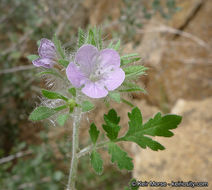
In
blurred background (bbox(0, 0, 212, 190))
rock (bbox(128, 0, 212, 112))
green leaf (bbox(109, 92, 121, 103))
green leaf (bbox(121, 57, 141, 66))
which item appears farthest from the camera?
rock (bbox(128, 0, 212, 112))

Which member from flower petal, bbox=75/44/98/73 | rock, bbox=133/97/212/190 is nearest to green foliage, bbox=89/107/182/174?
flower petal, bbox=75/44/98/73

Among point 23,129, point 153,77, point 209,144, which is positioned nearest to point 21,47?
point 23,129

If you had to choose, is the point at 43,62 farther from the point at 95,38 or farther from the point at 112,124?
the point at 112,124

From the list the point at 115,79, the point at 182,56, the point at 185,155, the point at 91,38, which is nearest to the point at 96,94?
the point at 115,79

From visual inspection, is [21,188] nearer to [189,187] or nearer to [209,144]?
[209,144]

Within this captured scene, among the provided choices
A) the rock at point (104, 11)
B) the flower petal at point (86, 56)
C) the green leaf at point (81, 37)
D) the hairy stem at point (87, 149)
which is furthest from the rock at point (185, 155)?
the rock at point (104, 11)

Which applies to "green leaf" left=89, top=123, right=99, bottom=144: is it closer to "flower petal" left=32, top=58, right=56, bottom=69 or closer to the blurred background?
the blurred background

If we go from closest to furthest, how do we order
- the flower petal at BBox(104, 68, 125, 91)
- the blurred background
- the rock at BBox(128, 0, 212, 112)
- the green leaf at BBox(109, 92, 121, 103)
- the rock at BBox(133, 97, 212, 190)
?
the green leaf at BBox(109, 92, 121, 103) < the flower petal at BBox(104, 68, 125, 91) < the rock at BBox(133, 97, 212, 190) < the blurred background < the rock at BBox(128, 0, 212, 112)
